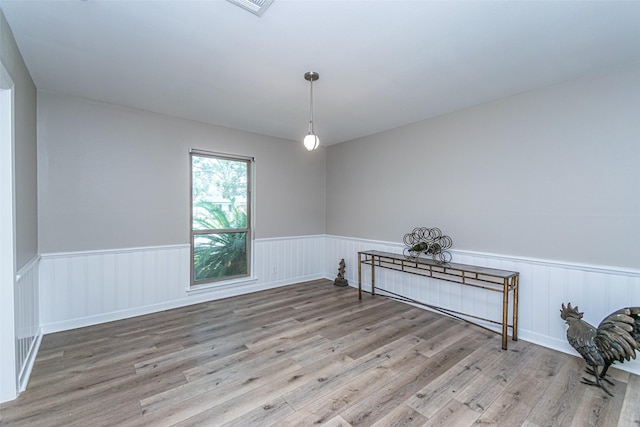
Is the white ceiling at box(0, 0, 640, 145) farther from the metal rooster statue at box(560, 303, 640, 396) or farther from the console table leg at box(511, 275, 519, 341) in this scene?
the metal rooster statue at box(560, 303, 640, 396)

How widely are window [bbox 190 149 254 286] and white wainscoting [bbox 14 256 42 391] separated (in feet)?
5.24

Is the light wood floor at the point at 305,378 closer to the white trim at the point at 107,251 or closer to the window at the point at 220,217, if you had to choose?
the white trim at the point at 107,251

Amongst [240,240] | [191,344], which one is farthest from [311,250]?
[191,344]

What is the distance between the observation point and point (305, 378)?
7.52 feet

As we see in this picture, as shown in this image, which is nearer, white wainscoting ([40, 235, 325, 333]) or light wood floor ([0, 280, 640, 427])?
light wood floor ([0, 280, 640, 427])

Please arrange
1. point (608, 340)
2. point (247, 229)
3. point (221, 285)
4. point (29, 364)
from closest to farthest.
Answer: point (608, 340) < point (29, 364) < point (221, 285) < point (247, 229)

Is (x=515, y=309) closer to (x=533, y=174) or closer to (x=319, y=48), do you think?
(x=533, y=174)

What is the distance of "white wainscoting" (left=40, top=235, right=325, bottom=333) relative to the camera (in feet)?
10.3

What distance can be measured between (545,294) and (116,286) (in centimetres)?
477

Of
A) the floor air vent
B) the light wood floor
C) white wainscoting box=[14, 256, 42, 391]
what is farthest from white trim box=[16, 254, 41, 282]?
the floor air vent

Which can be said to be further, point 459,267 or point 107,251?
point 107,251

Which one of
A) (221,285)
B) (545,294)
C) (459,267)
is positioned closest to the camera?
(545,294)

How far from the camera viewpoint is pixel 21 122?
7.80 ft

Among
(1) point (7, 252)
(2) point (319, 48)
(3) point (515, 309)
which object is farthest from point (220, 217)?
(3) point (515, 309)
